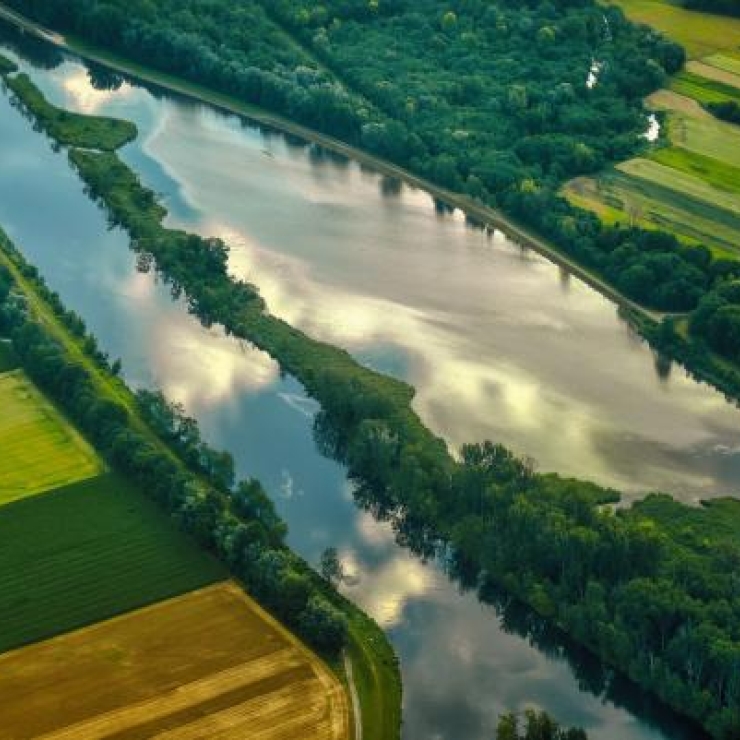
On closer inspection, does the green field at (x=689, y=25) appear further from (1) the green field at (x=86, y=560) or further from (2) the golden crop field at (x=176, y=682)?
(2) the golden crop field at (x=176, y=682)

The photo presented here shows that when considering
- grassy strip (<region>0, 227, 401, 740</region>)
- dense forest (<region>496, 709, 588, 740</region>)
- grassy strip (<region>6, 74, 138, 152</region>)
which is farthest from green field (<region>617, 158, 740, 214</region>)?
dense forest (<region>496, 709, 588, 740</region>)

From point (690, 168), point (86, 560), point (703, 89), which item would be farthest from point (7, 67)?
point (86, 560)

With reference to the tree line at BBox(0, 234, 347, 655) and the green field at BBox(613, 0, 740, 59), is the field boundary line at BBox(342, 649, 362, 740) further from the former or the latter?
the green field at BBox(613, 0, 740, 59)

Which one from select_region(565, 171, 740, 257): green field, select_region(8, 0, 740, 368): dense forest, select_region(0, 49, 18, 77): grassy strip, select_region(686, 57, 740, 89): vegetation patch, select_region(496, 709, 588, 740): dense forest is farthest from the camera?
select_region(686, 57, 740, 89): vegetation patch

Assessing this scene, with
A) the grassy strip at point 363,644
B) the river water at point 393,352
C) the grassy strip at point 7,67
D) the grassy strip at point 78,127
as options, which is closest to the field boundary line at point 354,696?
the grassy strip at point 363,644

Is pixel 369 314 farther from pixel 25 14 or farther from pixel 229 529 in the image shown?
pixel 25 14

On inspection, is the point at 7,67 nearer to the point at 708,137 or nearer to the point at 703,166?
the point at 703,166

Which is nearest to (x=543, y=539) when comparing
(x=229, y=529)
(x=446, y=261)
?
(x=229, y=529)
